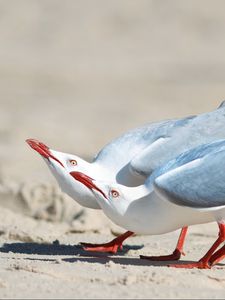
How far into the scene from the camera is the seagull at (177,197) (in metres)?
6.00

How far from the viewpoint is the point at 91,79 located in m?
18.9

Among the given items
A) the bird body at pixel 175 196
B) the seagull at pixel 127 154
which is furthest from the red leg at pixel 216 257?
the seagull at pixel 127 154

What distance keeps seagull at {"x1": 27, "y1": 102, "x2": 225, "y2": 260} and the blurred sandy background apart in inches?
20.7

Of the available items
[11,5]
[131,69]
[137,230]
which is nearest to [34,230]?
[137,230]

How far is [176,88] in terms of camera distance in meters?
18.0

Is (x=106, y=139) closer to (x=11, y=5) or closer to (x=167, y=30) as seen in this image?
(x=167, y=30)

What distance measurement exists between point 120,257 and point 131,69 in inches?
527

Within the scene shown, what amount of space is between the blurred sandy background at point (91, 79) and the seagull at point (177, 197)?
0.39 m

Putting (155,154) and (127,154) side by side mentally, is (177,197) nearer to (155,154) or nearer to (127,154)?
(155,154)

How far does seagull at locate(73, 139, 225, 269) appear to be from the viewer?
6004 mm

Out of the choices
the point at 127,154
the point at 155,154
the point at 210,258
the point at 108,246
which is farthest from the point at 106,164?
the point at 210,258

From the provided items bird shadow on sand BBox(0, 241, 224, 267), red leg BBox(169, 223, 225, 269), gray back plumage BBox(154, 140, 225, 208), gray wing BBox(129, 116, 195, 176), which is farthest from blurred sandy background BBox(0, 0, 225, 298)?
gray wing BBox(129, 116, 195, 176)

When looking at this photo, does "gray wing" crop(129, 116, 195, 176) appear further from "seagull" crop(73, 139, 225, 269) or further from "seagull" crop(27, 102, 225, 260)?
"seagull" crop(73, 139, 225, 269)

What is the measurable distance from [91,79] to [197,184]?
1300 centimetres
